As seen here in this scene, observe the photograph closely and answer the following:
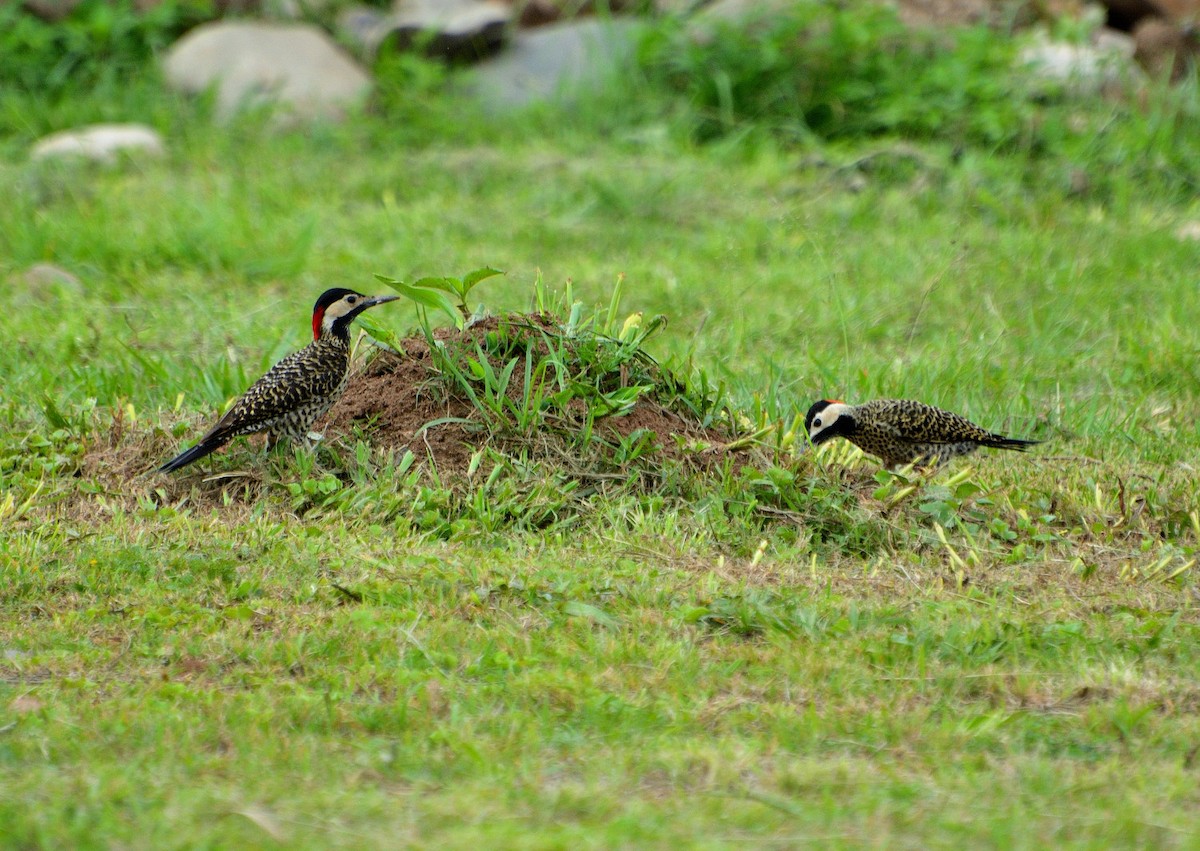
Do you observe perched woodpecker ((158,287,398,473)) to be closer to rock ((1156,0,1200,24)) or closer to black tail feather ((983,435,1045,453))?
black tail feather ((983,435,1045,453))

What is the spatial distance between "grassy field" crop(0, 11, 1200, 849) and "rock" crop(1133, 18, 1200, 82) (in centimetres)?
224

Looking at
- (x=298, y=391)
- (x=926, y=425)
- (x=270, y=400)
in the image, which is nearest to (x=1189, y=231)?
(x=926, y=425)

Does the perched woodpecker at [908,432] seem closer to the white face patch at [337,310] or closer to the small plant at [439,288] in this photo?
the small plant at [439,288]

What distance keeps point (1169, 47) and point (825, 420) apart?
7.94 m

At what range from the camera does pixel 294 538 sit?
226 inches

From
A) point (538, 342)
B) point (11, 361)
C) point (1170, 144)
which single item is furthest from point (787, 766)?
point (1170, 144)

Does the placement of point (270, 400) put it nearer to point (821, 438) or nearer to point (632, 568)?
point (632, 568)

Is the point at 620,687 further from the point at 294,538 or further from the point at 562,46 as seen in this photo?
the point at 562,46

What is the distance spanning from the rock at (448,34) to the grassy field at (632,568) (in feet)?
10.3

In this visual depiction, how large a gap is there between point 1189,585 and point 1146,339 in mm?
3478

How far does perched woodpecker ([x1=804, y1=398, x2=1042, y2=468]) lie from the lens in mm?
6875

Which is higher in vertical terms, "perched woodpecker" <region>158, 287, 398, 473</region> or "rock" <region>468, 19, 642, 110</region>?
"rock" <region>468, 19, 642, 110</region>

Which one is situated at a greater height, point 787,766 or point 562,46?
point 562,46

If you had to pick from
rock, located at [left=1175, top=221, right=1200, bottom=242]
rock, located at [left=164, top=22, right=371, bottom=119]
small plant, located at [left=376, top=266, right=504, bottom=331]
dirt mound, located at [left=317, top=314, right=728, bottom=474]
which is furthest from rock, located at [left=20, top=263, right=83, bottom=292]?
rock, located at [left=1175, top=221, right=1200, bottom=242]
